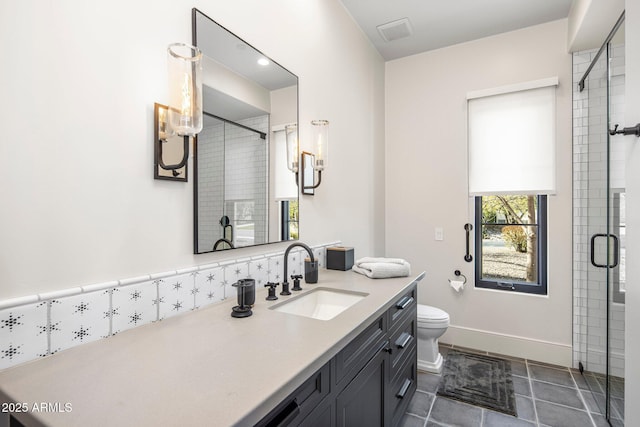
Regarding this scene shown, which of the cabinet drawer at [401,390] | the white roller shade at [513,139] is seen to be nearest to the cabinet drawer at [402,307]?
the cabinet drawer at [401,390]

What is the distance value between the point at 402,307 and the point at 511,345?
1.78m

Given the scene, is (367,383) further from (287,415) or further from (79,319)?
(79,319)

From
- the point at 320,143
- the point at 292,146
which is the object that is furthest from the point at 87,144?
the point at 320,143

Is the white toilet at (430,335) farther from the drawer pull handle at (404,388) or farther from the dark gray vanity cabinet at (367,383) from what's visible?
the drawer pull handle at (404,388)

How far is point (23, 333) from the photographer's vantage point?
0.89 meters

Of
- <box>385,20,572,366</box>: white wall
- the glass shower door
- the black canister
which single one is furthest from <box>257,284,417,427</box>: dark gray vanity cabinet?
<box>385,20,572,366</box>: white wall

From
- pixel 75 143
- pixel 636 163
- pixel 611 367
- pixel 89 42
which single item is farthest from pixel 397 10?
pixel 611 367

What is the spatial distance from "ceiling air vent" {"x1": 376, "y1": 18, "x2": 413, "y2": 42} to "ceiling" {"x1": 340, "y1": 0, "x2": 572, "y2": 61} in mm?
31

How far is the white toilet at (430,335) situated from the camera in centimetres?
254

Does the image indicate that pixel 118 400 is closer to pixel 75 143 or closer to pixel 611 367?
pixel 75 143

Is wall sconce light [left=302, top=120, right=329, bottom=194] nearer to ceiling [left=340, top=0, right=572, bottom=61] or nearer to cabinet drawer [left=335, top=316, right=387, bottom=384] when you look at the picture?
cabinet drawer [left=335, top=316, right=387, bottom=384]

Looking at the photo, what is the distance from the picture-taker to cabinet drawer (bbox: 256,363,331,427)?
0.83m

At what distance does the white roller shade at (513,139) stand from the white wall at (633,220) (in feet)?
4.53

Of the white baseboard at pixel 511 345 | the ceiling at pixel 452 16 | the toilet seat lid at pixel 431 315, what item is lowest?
the white baseboard at pixel 511 345
